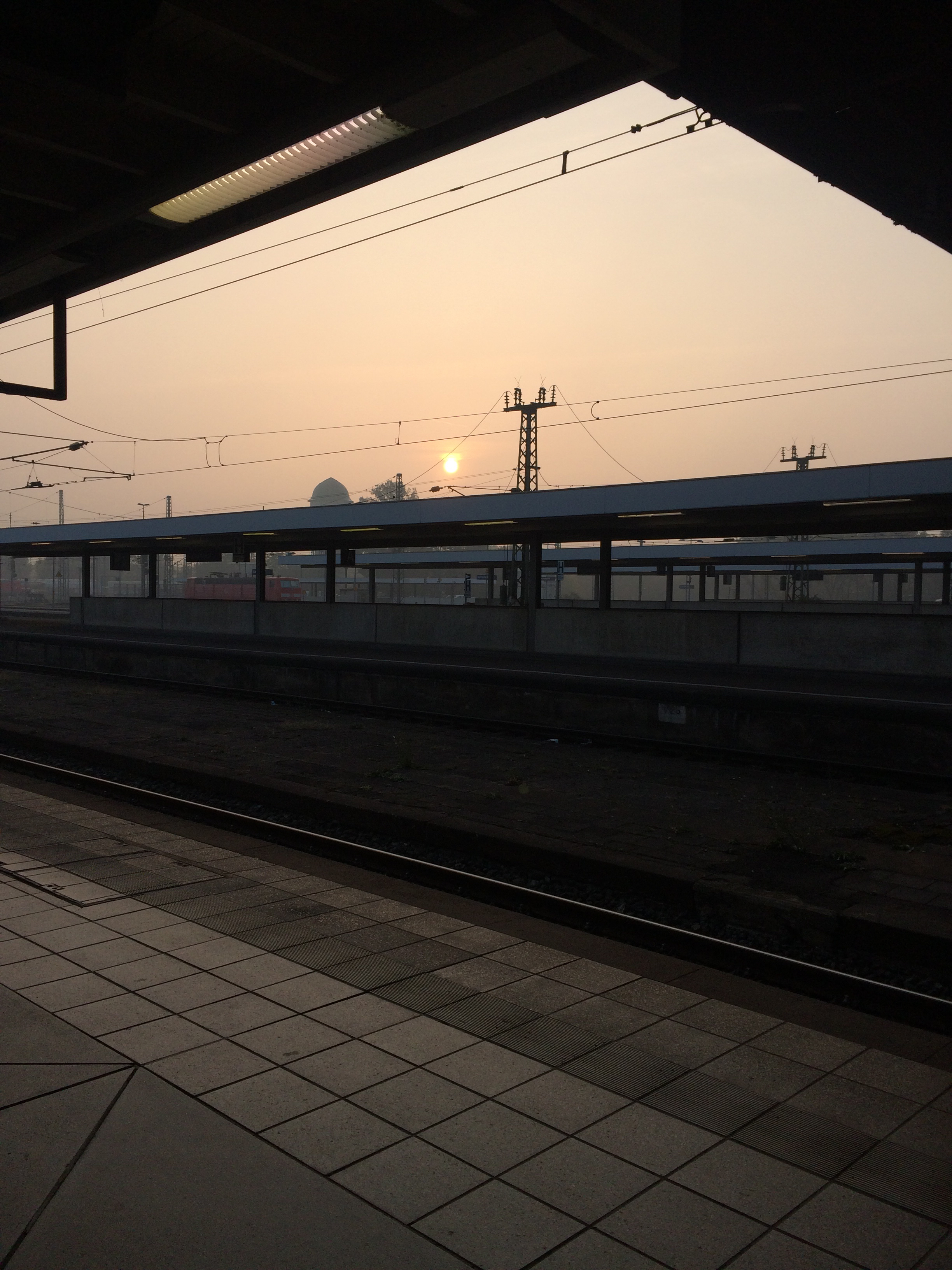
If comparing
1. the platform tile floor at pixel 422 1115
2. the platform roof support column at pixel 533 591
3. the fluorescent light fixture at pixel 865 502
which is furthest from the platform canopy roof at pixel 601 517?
the platform tile floor at pixel 422 1115

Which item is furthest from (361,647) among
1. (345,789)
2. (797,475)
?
(345,789)

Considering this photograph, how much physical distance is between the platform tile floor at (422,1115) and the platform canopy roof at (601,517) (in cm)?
1591

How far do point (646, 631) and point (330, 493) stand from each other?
77.7 meters

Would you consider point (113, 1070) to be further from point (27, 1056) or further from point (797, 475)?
point (797, 475)

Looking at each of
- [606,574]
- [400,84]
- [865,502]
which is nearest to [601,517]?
[606,574]

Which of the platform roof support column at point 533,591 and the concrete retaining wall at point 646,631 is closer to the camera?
the concrete retaining wall at point 646,631

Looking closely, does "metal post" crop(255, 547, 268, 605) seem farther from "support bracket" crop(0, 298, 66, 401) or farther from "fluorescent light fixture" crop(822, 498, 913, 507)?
"support bracket" crop(0, 298, 66, 401)

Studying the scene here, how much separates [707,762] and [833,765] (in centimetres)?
148

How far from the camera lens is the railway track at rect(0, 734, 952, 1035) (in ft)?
16.6

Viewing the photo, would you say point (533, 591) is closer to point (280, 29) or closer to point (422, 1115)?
point (280, 29)

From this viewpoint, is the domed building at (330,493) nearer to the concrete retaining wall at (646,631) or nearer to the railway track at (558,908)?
the concrete retaining wall at (646,631)

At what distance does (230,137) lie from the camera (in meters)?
5.35

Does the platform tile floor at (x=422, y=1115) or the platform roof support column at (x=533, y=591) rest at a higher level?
the platform roof support column at (x=533, y=591)

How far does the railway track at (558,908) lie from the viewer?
5.05 meters
